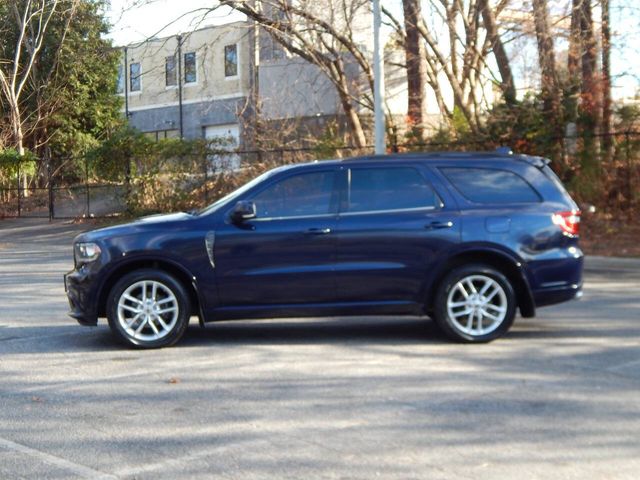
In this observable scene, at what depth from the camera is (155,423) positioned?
660 centimetres

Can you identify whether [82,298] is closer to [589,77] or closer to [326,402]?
[326,402]

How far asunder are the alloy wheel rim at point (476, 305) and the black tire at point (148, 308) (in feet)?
8.18

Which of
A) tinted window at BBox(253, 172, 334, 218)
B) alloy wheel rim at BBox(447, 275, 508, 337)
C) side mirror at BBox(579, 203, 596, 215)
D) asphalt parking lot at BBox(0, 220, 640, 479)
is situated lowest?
asphalt parking lot at BBox(0, 220, 640, 479)

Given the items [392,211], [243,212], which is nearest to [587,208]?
[392,211]

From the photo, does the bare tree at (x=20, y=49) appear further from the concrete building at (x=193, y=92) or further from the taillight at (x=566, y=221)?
the taillight at (x=566, y=221)

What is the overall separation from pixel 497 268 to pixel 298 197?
6.56 ft

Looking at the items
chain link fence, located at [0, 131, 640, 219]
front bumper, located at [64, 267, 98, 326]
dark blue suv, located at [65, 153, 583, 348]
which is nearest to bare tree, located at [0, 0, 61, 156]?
chain link fence, located at [0, 131, 640, 219]

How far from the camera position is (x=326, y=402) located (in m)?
7.06

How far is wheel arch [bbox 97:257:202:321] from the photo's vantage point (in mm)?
9203

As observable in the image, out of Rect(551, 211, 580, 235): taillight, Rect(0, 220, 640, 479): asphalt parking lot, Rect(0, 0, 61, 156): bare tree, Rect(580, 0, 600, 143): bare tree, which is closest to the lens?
Rect(0, 220, 640, 479): asphalt parking lot

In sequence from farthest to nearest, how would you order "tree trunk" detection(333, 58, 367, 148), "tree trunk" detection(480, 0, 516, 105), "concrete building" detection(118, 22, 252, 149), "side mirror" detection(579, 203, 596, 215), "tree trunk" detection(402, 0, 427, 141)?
"concrete building" detection(118, 22, 252, 149) → "tree trunk" detection(333, 58, 367, 148) → "tree trunk" detection(402, 0, 427, 141) → "tree trunk" detection(480, 0, 516, 105) → "side mirror" detection(579, 203, 596, 215)

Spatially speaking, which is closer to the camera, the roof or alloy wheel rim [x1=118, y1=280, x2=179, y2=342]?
alloy wheel rim [x1=118, y1=280, x2=179, y2=342]

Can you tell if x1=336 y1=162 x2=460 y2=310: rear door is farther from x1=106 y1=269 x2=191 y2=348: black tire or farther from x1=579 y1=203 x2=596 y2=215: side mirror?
x1=579 y1=203 x2=596 y2=215: side mirror

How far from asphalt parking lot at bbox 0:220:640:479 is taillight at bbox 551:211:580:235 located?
105 centimetres
